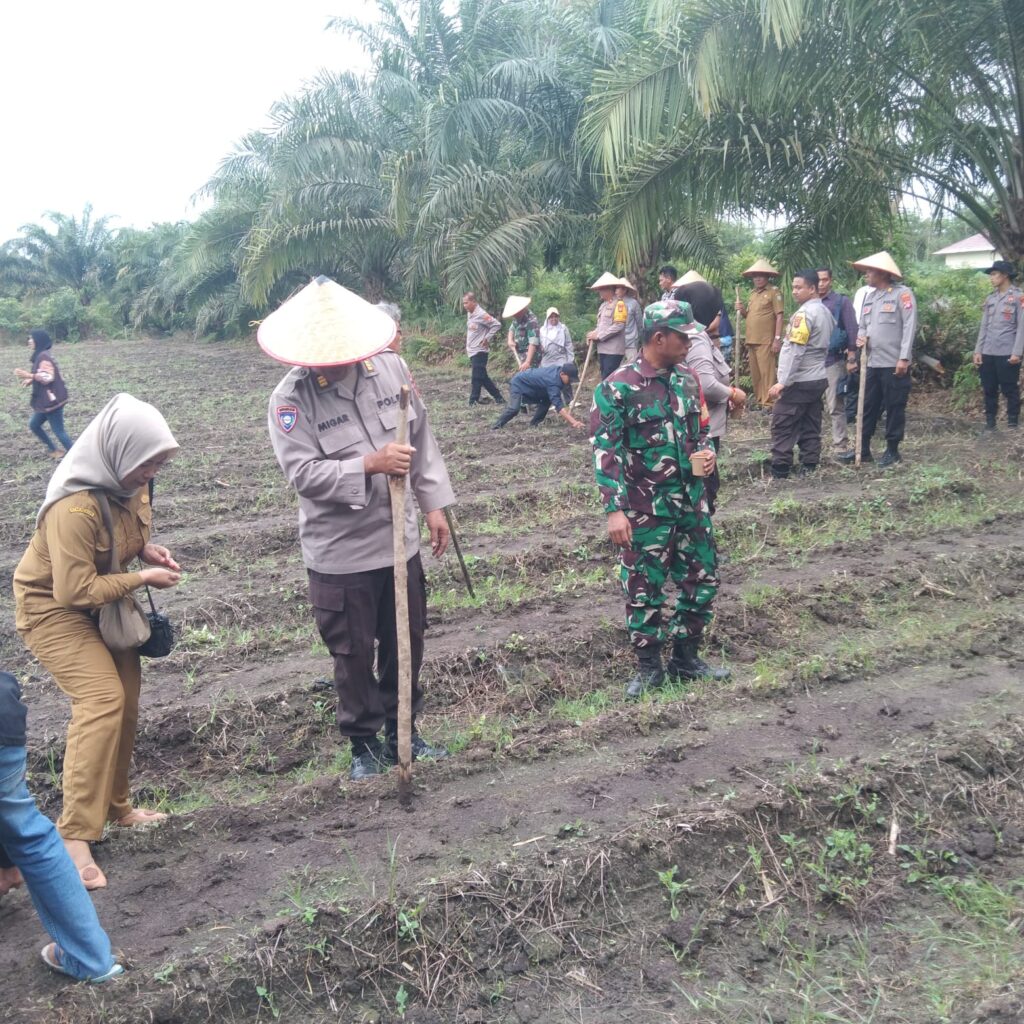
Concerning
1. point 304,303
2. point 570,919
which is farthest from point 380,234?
point 570,919

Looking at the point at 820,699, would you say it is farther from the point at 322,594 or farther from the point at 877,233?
the point at 877,233

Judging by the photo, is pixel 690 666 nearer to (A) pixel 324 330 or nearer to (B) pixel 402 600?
(B) pixel 402 600

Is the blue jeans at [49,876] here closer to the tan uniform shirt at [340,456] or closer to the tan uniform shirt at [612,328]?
the tan uniform shirt at [340,456]

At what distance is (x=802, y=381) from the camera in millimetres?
8289

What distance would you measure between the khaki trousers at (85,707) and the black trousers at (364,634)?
0.77m

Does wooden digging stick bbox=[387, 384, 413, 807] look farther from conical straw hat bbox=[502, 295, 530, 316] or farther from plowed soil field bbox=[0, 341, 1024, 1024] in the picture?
conical straw hat bbox=[502, 295, 530, 316]

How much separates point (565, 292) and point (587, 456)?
1354cm

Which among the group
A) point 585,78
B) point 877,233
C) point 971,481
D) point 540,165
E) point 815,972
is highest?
point 585,78

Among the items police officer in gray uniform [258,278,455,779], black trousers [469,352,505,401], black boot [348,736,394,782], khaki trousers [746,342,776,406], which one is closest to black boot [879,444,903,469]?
khaki trousers [746,342,776,406]

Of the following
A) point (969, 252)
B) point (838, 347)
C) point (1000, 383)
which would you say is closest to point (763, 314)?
point (838, 347)

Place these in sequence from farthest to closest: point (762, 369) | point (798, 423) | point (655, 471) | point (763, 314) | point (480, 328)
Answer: point (480, 328) → point (762, 369) → point (763, 314) → point (798, 423) → point (655, 471)

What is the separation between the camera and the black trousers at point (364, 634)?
384cm

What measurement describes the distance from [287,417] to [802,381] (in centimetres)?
567

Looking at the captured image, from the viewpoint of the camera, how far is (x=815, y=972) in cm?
301
